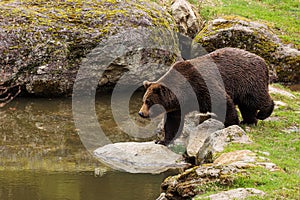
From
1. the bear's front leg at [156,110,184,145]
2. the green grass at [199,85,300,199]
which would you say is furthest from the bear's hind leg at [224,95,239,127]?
the bear's front leg at [156,110,184,145]

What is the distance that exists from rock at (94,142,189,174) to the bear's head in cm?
88

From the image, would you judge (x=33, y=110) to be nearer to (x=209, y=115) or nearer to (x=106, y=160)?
(x=106, y=160)

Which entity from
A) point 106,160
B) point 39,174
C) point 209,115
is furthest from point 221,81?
point 39,174

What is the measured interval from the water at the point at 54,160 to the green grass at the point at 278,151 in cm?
193

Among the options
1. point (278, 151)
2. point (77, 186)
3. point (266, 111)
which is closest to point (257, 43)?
point (266, 111)

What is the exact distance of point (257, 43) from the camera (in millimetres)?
17938

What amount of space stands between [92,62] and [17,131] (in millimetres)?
3463

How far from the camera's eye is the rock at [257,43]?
58.1 feet

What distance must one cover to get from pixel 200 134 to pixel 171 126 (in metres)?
0.68

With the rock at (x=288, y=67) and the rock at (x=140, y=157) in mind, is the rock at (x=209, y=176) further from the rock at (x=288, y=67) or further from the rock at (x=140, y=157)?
the rock at (x=288, y=67)

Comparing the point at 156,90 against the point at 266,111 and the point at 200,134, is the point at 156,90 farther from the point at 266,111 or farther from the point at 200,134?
the point at 266,111

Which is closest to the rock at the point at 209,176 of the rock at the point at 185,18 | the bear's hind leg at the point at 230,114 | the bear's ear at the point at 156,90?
the bear's hind leg at the point at 230,114

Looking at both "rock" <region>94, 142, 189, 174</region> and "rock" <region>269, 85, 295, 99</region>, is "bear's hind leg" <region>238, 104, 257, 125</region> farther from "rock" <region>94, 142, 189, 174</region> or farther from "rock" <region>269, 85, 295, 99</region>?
"rock" <region>269, 85, 295, 99</region>

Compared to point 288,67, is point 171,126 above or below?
above
